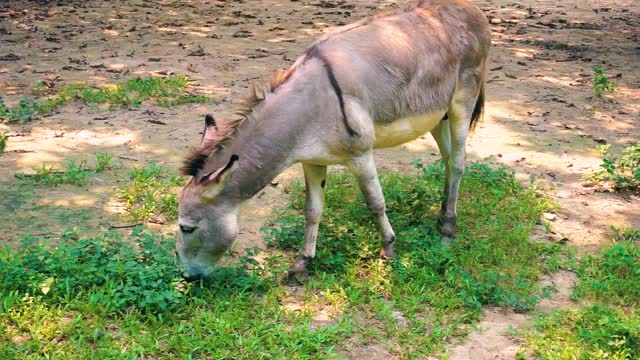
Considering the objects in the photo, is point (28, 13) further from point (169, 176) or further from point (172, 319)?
point (172, 319)

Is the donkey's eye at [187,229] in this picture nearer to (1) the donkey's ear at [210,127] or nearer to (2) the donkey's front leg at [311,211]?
(1) the donkey's ear at [210,127]

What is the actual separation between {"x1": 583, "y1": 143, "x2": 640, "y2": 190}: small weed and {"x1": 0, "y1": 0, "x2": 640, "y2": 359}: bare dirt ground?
17cm

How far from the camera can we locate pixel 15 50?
32.4ft

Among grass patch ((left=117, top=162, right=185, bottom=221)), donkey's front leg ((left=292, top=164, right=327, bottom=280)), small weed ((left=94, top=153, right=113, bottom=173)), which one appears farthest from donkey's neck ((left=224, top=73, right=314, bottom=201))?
small weed ((left=94, top=153, right=113, bottom=173))

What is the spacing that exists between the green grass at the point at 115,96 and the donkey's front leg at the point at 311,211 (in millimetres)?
3665

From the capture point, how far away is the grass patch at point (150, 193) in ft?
18.6

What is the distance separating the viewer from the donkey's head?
4.25m

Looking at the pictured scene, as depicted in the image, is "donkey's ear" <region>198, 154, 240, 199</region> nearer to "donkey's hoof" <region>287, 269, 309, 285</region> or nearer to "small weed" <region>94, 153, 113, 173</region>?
"donkey's hoof" <region>287, 269, 309, 285</region>

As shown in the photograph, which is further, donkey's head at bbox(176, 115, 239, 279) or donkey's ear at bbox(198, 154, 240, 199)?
donkey's head at bbox(176, 115, 239, 279)

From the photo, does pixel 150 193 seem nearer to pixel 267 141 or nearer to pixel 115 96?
pixel 267 141

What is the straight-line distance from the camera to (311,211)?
4934mm

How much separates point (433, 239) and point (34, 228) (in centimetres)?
339

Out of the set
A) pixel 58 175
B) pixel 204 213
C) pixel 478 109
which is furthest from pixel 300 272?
pixel 58 175

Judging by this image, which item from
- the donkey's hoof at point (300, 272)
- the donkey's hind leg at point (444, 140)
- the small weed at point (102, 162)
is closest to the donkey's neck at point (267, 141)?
the donkey's hoof at point (300, 272)
